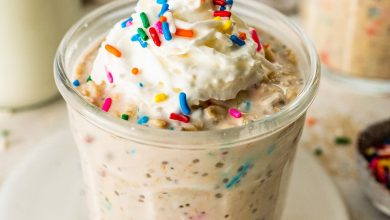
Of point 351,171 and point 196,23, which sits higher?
point 196,23

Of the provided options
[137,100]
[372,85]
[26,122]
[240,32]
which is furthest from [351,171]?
[26,122]

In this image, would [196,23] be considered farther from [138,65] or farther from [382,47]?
[382,47]

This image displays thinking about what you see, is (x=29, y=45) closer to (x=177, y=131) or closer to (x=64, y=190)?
(x=64, y=190)

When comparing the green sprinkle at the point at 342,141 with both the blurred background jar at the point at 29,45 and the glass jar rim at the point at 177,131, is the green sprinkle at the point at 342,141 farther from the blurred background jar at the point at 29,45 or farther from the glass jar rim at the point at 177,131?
the blurred background jar at the point at 29,45

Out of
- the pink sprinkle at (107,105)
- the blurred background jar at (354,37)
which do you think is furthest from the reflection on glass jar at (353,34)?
the pink sprinkle at (107,105)

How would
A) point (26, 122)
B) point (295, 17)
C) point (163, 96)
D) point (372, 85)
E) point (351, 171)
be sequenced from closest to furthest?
point (163, 96) → point (351, 171) → point (26, 122) → point (372, 85) → point (295, 17)

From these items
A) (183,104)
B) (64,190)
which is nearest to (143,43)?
(183,104)

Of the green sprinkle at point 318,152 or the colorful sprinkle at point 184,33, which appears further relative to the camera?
the green sprinkle at point 318,152
